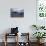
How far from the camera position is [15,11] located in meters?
6.75

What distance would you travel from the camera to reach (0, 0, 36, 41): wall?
→ 676 cm

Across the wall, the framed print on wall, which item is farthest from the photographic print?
the framed print on wall

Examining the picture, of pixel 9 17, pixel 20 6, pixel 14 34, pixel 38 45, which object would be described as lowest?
pixel 38 45

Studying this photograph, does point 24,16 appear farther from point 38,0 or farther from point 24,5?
point 38,0

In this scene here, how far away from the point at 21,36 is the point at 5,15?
3.65ft

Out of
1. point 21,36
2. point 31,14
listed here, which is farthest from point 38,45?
point 31,14

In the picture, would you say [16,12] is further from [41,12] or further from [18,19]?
[41,12]

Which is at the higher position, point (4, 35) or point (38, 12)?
point (38, 12)

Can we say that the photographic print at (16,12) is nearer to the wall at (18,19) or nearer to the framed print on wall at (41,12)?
the wall at (18,19)

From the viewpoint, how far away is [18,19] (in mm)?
6828

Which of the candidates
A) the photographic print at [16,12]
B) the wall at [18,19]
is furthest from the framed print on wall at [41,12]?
the photographic print at [16,12]

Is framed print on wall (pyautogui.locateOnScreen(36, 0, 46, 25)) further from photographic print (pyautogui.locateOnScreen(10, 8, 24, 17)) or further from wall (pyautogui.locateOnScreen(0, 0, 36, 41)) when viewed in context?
photographic print (pyautogui.locateOnScreen(10, 8, 24, 17))

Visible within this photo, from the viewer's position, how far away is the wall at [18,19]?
6.76 m

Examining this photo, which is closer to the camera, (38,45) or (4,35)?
(38,45)
